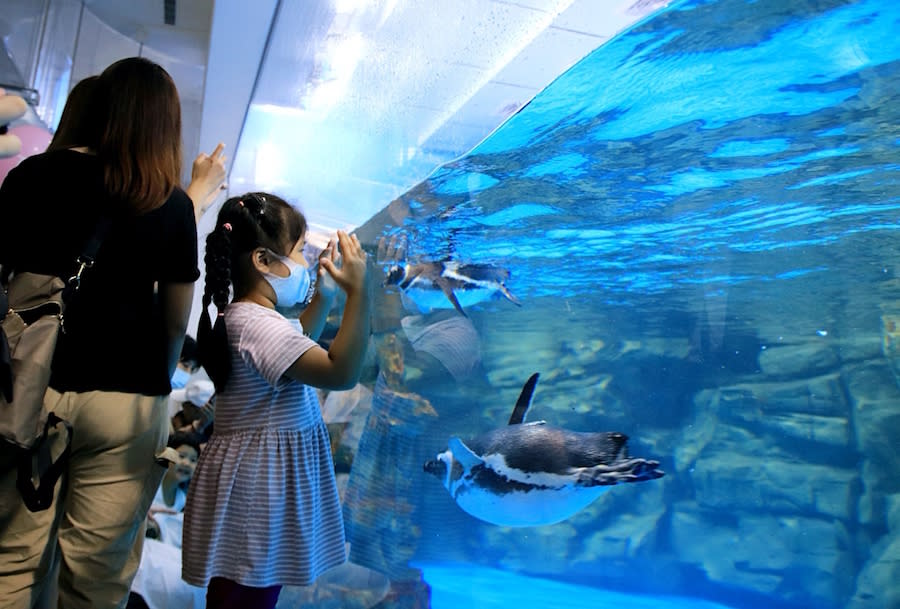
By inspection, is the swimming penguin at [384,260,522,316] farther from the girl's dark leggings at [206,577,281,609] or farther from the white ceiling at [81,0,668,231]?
the girl's dark leggings at [206,577,281,609]

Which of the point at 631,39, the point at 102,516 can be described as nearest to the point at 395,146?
the point at 631,39

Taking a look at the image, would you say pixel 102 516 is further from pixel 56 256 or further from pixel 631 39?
pixel 631 39

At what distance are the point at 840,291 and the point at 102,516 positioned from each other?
207cm

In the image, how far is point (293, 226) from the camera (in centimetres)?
185

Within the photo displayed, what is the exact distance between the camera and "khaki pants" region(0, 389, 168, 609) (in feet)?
5.27

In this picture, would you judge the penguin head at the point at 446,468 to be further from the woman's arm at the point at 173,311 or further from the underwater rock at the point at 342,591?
the woman's arm at the point at 173,311

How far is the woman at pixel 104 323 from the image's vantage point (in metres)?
1.64

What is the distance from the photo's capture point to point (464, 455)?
7.24 ft

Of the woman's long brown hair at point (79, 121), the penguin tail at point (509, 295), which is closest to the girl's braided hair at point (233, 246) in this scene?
the woman's long brown hair at point (79, 121)

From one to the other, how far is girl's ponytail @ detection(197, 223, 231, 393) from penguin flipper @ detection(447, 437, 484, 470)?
78cm

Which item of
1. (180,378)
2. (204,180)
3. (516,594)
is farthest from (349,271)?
(180,378)

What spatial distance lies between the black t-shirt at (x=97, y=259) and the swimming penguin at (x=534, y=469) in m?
0.91

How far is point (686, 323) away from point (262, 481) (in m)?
1.34

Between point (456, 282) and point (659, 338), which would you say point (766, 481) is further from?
point (456, 282)
